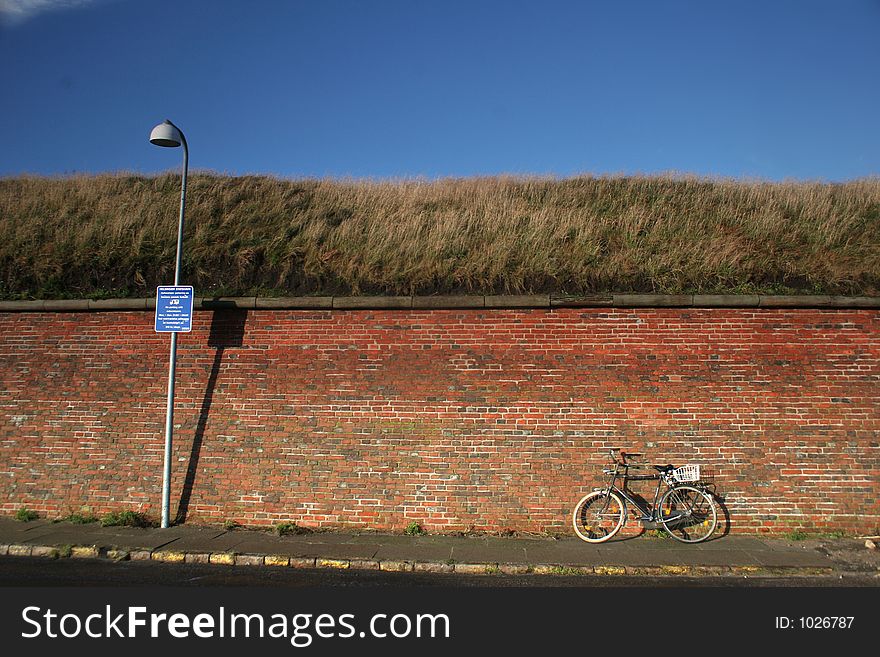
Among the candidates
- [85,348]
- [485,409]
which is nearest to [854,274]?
[485,409]

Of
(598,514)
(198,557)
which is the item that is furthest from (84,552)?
(598,514)

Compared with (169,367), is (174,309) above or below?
above

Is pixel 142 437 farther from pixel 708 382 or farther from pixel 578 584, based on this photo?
pixel 708 382

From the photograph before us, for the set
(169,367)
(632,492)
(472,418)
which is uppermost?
(169,367)

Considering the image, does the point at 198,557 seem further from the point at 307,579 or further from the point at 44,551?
the point at 44,551

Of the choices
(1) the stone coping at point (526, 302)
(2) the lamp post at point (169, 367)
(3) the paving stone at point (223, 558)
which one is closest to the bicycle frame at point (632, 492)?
(1) the stone coping at point (526, 302)

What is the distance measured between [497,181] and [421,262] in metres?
7.18

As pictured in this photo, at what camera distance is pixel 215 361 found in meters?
9.46

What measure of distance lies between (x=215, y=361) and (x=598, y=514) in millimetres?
6471

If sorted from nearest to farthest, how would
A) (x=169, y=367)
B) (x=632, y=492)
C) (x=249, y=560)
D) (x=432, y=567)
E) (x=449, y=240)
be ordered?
(x=432, y=567) < (x=249, y=560) < (x=632, y=492) < (x=169, y=367) < (x=449, y=240)

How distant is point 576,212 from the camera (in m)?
12.5

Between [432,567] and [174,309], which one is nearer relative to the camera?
[432,567]

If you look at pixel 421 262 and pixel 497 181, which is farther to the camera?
pixel 497 181

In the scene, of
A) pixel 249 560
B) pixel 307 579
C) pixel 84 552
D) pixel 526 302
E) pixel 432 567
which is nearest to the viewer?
pixel 307 579
